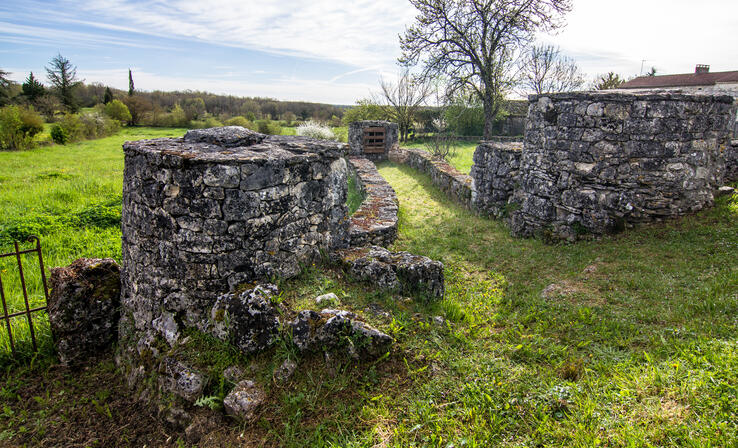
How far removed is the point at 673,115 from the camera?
5445mm

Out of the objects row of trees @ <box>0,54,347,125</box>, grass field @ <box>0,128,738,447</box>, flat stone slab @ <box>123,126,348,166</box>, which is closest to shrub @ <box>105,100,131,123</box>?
row of trees @ <box>0,54,347,125</box>

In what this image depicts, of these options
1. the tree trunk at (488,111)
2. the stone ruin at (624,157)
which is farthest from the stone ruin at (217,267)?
the tree trunk at (488,111)

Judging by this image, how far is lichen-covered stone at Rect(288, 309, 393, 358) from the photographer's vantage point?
9.95ft

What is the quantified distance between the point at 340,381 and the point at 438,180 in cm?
979

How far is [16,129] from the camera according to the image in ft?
62.3

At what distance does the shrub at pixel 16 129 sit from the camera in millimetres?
18516

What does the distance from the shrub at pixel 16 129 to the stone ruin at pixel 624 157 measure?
24047 mm

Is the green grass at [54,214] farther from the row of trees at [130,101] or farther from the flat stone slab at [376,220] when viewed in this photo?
the row of trees at [130,101]

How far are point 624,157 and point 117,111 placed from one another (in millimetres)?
37702

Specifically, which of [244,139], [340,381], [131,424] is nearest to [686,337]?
[340,381]

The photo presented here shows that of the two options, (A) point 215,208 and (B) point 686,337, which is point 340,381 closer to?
(A) point 215,208

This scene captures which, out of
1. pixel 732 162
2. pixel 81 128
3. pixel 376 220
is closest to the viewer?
pixel 376 220

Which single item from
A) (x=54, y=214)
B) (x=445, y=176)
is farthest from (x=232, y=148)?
(x=445, y=176)

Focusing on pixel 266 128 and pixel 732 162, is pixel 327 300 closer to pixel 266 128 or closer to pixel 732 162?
pixel 732 162
